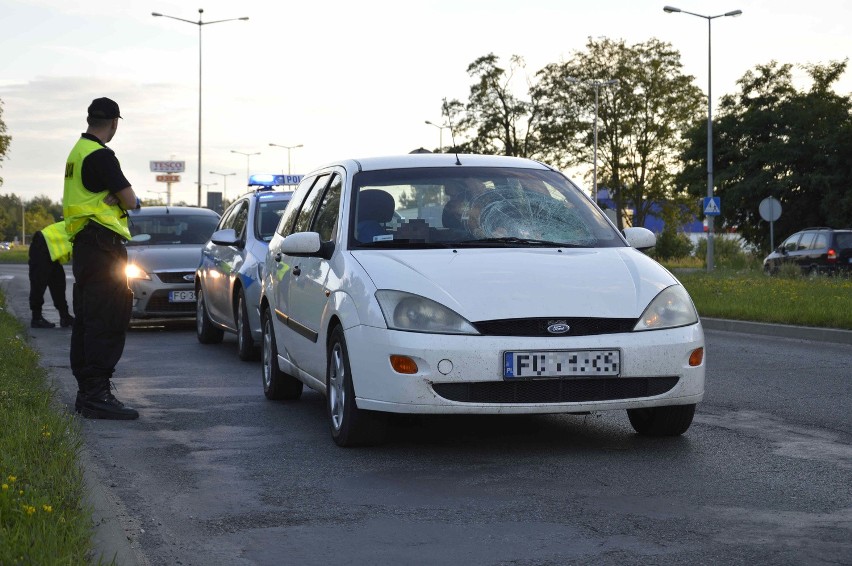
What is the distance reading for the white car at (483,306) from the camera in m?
6.77

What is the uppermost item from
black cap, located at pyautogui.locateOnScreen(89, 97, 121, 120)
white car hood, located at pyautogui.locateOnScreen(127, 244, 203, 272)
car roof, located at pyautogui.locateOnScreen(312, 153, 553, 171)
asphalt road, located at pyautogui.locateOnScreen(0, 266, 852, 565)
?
black cap, located at pyautogui.locateOnScreen(89, 97, 121, 120)

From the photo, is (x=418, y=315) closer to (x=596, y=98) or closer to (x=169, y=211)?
(x=169, y=211)

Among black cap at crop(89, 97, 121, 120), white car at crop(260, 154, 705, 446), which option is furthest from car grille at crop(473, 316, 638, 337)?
black cap at crop(89, 97, 121, 120)

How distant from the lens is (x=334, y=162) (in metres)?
9.16

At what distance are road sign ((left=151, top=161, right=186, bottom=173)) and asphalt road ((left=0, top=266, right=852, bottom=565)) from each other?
109 metres

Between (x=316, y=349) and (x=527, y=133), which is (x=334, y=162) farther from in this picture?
(x=527, y=133)

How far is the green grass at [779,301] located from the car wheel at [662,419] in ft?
28.8

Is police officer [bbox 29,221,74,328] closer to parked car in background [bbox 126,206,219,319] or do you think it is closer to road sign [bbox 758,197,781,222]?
parked car in background [bbox 126,206,219,319]

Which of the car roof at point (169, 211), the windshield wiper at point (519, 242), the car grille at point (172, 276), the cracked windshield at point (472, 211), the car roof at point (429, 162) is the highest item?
the car roof at point (429, 162)

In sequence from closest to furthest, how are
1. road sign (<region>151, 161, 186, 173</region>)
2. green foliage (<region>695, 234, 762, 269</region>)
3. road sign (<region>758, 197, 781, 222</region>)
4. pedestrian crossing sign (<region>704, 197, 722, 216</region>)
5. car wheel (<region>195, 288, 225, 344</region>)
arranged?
car wheel (<region>195, 288, 225, 344</region>) → road sign (<region>758, 197, 781, 222</region>) → pedestrian crossing sign (<region>704, 197, 722, 216</region>) → green foliage (<region>695, 234, 762, 269</region>) → road sign (<region>151, 161, 186, 173</region>)

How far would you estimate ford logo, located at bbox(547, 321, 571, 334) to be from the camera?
22.2 ft

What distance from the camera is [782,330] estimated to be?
16.3 metres

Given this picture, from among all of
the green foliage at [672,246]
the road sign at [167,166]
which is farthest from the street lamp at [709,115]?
the road sign at [167,166]

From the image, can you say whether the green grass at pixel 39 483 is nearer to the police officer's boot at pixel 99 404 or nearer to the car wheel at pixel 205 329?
the police officer's boot at pixel 99 404
